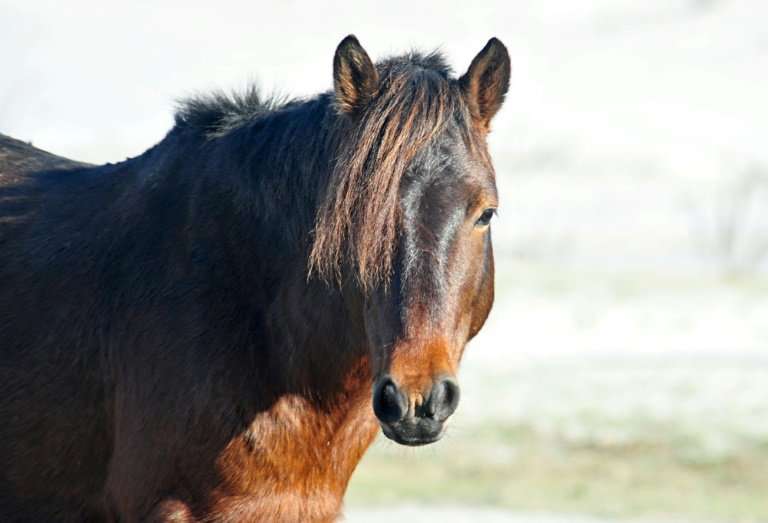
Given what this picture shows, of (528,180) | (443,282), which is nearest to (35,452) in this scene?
(443,282)

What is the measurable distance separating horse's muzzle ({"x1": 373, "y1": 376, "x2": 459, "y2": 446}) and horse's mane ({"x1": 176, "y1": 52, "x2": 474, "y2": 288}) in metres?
0.44

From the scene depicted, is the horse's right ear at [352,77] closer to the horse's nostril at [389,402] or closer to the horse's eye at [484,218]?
the horse's eye at [484,218]

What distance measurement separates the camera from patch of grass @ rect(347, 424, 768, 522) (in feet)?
39.5

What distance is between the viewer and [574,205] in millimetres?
35719

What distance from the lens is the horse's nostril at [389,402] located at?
13.1 ft

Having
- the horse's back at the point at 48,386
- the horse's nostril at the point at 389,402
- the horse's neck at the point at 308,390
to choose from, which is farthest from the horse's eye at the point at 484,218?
the horse's back at the point at 48,386

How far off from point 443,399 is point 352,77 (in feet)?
4.04

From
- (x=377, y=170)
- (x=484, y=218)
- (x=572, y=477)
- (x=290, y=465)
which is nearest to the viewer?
(x=377, y=170)

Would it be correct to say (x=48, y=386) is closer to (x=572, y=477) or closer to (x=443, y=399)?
(x=443, y=399)

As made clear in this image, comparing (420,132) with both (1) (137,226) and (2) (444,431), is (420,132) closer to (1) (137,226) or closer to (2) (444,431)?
(2) (444,431)

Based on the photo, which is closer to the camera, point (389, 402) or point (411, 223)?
point (389, 402)

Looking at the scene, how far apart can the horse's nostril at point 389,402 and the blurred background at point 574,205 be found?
96 centimetres

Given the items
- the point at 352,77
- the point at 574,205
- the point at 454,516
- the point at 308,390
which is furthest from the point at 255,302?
the point at 574,205

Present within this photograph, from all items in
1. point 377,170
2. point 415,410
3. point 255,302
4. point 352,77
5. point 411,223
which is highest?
point 352,77
